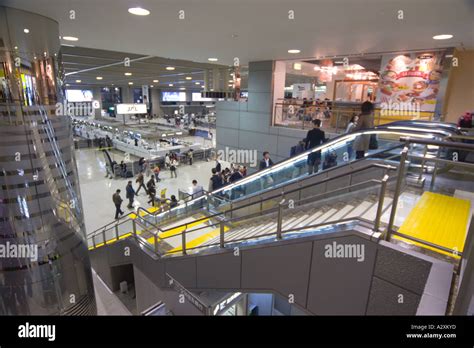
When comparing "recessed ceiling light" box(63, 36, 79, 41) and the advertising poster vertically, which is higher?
"recessed ceiling light" box(63, 36, 79, 41)

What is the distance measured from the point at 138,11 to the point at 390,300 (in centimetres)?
453

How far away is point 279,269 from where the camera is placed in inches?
124

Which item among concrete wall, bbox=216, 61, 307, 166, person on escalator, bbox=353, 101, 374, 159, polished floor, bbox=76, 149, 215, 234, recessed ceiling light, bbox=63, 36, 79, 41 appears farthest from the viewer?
polished floor, bbox=76, 149, 215, 234

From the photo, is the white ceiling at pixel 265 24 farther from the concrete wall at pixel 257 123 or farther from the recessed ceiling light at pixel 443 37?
the concrete wall at pixel 257 123

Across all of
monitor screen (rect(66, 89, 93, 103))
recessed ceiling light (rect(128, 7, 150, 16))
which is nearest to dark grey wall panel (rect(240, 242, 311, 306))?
recessed ceiling light (rect(128, 7, 150, 16))

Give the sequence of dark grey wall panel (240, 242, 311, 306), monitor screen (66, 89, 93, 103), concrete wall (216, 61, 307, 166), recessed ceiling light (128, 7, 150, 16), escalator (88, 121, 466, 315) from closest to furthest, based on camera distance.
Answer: escalator (88, 121, 466, 315) → dark grey wall panel (240, 242, 311, 306) → recessed ceiling light (128, 7, 150, 16) → concrete wall (216, 61, 307, 166) → monitor screen (66, 89, 93, 103)

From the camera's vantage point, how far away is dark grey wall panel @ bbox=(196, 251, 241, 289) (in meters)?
3.71

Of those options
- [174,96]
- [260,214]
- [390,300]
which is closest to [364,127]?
[260,214]

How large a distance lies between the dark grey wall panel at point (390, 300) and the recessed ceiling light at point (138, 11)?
425 centimetres

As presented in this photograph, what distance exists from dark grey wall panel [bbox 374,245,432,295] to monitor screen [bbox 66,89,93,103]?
31.2 meters

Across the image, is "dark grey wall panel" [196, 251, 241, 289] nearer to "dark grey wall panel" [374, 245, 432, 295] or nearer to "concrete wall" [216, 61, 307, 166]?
"dark grey wall panel" [374, 245, 432, 295]

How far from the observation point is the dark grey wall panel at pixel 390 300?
2.20m

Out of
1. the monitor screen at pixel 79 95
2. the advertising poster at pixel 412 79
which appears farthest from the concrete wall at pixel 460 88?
the monitor screen at pixel 79 95
